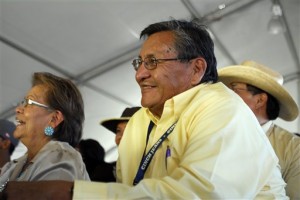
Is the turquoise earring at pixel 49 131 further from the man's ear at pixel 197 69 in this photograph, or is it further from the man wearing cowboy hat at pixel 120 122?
the man wearing cowboy hat at pixel 120 122

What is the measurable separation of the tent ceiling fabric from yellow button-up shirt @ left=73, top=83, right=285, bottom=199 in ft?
8.47

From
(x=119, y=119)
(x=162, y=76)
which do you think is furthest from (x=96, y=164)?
(x=162, y=76)

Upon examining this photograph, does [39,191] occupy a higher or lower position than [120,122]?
higher

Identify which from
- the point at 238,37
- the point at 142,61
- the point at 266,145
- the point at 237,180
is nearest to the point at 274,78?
the point at 142,61

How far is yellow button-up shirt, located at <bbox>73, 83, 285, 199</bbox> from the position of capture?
2.64 ft

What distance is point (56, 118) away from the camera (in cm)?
163

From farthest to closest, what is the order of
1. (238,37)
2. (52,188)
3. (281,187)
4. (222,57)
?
(222,57) < (238,37) < (281,187) < (52,188)

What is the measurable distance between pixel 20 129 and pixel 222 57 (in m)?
4.13

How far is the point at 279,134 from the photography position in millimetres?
1862

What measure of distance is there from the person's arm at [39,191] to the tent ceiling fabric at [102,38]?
8.91 ft

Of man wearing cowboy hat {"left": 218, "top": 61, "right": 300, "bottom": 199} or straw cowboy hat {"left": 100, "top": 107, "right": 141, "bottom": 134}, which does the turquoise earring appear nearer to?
man wearing cowboy hat {"left": 218, "top": 61, "right": 300, "bottom": 199}

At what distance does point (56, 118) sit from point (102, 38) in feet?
7.91

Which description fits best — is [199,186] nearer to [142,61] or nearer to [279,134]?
[142,61]

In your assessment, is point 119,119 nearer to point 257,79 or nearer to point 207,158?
point 257,79
